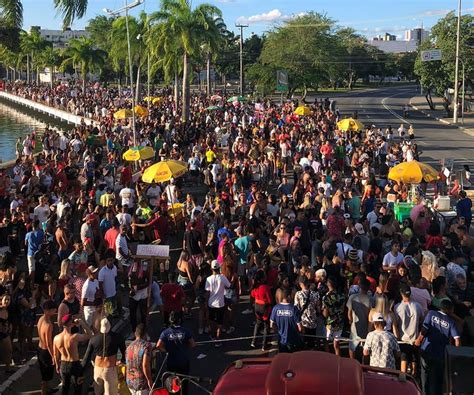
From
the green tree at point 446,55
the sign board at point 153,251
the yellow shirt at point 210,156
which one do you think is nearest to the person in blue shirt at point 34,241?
the sign board at point 153,251

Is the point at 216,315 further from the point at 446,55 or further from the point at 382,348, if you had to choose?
the point at 446,55

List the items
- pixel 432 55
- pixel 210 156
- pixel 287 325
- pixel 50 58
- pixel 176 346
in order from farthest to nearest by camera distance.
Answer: pixel 50 58 → pixel 432 55 → pixel 210 156 → pixel 287 325 → pixel 176 346

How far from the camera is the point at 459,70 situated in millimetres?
50562

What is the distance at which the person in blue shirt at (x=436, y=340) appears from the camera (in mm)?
7523

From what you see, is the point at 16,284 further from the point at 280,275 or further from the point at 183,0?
the point at 183,0

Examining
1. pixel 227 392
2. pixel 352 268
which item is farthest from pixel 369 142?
pixel 227 392

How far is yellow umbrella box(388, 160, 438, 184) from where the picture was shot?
15.1m

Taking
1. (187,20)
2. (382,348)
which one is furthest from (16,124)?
(382,348)

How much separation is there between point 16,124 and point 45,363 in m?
59.2

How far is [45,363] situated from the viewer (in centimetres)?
803

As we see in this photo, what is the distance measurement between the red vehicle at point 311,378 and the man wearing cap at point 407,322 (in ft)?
9.74

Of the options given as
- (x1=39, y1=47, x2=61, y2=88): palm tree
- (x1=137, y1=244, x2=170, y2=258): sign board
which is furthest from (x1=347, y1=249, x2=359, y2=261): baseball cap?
(x1=39, y1=47, x2=61, y2=88): palm tree

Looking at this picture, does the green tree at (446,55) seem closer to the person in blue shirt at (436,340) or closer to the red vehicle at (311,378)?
the person in blue shirt at (436,340)

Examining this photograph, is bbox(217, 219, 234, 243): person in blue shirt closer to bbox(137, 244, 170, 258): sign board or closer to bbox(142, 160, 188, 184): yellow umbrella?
bbox(137, 244, 170, 258): sign board
